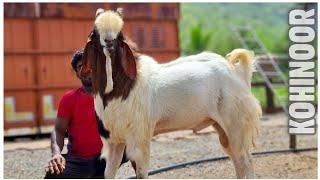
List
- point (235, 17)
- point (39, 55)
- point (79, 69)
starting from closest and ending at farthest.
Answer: point (79, 69), point (39, 55), point (235, 17)

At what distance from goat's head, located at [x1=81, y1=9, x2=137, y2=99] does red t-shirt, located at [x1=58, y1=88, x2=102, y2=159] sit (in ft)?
1.85

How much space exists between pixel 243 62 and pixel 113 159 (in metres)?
1.44

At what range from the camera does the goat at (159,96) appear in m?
4.12

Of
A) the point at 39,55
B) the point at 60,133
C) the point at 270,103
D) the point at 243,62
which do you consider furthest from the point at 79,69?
the point at 270,103

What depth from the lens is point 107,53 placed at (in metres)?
4.00

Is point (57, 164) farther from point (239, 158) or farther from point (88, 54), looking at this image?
point (239, 158)

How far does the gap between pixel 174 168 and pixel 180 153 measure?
1291 millimetres

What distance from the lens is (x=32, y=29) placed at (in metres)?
10.1

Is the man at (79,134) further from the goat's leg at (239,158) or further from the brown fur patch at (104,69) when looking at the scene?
the goat's leg at (239,158)

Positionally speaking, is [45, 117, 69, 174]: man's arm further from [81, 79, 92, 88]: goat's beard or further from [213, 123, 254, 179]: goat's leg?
[213, 123, 254, 179]: goat's leg

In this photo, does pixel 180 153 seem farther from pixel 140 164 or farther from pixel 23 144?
pixel 140 164

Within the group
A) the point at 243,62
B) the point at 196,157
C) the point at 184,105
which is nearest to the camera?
the point at 184,105

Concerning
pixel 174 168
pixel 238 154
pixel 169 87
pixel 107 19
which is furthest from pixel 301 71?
pixel 107 19

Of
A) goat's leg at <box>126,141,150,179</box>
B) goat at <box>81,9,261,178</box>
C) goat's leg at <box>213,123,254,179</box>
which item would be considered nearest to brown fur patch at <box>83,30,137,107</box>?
goat at <box>81,9,261,178</box>
